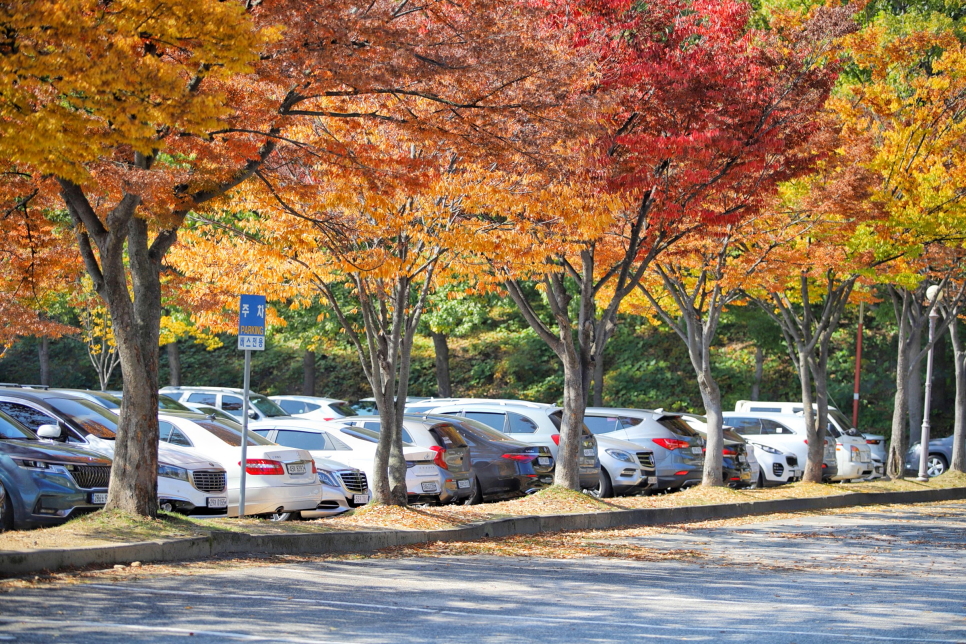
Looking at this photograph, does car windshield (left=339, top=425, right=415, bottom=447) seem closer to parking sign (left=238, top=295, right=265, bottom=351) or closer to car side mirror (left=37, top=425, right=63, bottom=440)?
parking sign (left=238, top=295, right=265, bottom=351)

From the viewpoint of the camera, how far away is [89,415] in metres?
13.5

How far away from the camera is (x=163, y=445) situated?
42.9ft

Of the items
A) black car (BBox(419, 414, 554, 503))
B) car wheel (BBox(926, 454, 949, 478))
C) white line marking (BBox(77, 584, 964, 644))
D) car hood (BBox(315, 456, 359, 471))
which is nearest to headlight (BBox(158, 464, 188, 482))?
car hood (BBox(315, 456, 359, 471))

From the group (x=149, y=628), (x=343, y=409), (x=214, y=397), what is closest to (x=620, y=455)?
(x=343, y=409)

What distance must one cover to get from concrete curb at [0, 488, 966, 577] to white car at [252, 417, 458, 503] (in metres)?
1.79

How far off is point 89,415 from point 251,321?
2.47 meters

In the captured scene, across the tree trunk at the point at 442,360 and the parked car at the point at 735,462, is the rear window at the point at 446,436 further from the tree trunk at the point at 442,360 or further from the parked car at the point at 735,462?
the tree trunk at the point at 442,360

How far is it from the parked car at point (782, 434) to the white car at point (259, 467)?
44.8 feet

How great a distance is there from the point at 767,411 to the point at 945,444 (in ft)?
18.8

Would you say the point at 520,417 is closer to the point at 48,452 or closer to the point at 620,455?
the point at 620,455

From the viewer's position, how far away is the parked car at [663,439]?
19859 mm

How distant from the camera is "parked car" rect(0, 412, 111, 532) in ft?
34.4

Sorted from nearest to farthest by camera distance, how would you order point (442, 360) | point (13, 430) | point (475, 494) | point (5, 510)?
point (5, 510) < point (13, 430) < point (475, 494) < point (442, 360)

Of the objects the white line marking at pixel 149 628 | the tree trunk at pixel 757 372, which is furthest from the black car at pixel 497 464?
the tree trunk at pixel 757 372
